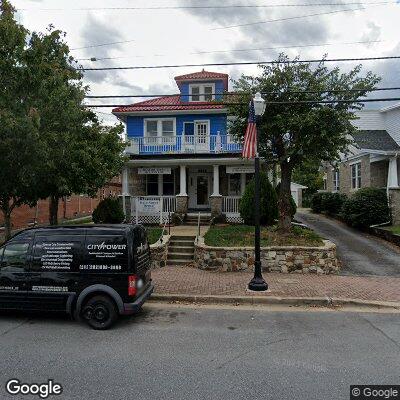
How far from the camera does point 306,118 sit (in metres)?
11.9

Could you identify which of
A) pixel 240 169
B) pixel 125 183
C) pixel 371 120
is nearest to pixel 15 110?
pixel 125 183

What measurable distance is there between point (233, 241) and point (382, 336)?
22.6ft

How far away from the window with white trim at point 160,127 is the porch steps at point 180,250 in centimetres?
925

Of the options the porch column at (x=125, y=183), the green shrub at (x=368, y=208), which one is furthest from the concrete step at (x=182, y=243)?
the green shrub at (x=368, y=208)

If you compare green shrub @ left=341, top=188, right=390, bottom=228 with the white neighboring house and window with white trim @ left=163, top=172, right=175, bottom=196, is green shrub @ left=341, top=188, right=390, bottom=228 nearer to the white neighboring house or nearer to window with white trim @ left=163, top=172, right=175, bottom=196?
the white neighboring house

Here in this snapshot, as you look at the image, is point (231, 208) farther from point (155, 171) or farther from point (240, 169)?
point (155, 171)

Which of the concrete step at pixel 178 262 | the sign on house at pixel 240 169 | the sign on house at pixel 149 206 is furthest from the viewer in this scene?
the sign on house at pixel 240 169

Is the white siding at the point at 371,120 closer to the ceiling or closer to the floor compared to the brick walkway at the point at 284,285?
closer to the ceiling

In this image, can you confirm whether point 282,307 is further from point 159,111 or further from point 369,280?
point 159,111

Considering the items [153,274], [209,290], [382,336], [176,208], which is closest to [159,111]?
[176,208]

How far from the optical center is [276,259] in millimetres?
11844

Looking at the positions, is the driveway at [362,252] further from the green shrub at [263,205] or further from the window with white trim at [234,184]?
the window with white trim at [234,184]

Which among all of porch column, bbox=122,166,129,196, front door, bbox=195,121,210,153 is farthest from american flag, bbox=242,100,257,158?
porch column, bbox=122,166,129,196

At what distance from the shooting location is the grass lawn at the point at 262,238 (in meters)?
12.7
